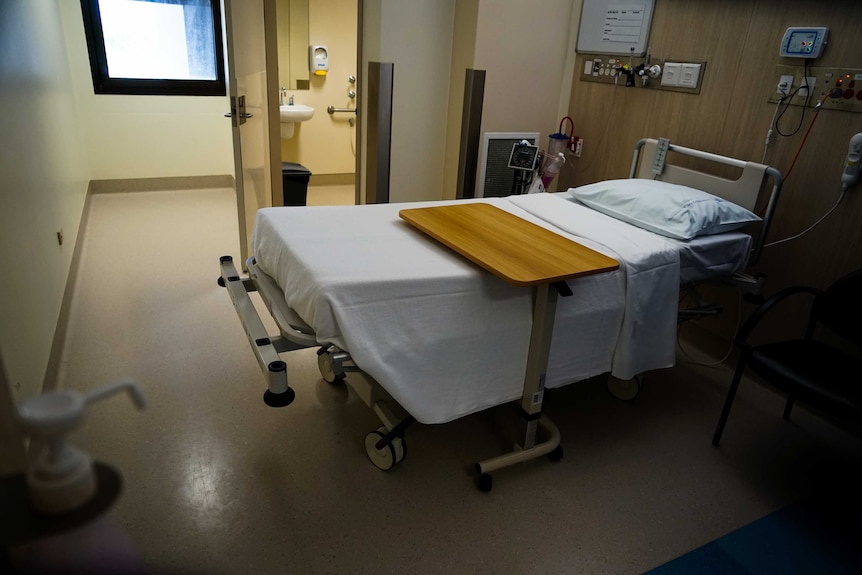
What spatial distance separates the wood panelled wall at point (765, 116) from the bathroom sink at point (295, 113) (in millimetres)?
2848

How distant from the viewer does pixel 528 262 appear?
181cm

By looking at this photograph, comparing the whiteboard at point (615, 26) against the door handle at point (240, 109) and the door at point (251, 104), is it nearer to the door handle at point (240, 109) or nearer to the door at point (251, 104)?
the door at point (251, 104)

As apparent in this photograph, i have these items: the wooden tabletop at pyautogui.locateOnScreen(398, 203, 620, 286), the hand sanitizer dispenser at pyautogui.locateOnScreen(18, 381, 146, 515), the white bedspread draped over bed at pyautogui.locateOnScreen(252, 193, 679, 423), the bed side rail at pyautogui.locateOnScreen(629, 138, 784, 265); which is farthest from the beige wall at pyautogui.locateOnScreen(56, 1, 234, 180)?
the hand sanitizer dispenser at pyautogui.locateOnScreen(18, 381, 146, 515)

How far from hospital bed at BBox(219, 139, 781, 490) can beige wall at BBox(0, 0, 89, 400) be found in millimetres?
710

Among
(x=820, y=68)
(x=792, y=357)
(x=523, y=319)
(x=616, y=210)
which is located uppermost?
(x=820, y=68)

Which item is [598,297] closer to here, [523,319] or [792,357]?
[523,319]

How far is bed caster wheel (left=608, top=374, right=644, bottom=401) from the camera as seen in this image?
2535mm

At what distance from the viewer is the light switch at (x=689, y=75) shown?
9.12ft

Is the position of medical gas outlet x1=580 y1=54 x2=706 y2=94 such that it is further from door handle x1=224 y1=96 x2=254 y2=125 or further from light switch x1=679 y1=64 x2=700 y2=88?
door handle x1=224 y1=96 x2=254 y2=125

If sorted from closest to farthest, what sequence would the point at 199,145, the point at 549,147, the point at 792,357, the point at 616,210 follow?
1. the point at 792,357
2. the point at 616,210
3. the point at 549,147
4. the point at 199,145

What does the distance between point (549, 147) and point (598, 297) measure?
5.67ft

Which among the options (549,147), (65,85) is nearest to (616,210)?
(549,147)

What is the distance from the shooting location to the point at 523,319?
1.91 m

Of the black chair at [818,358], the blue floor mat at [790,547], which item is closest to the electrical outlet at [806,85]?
the black chair at [818,358]
